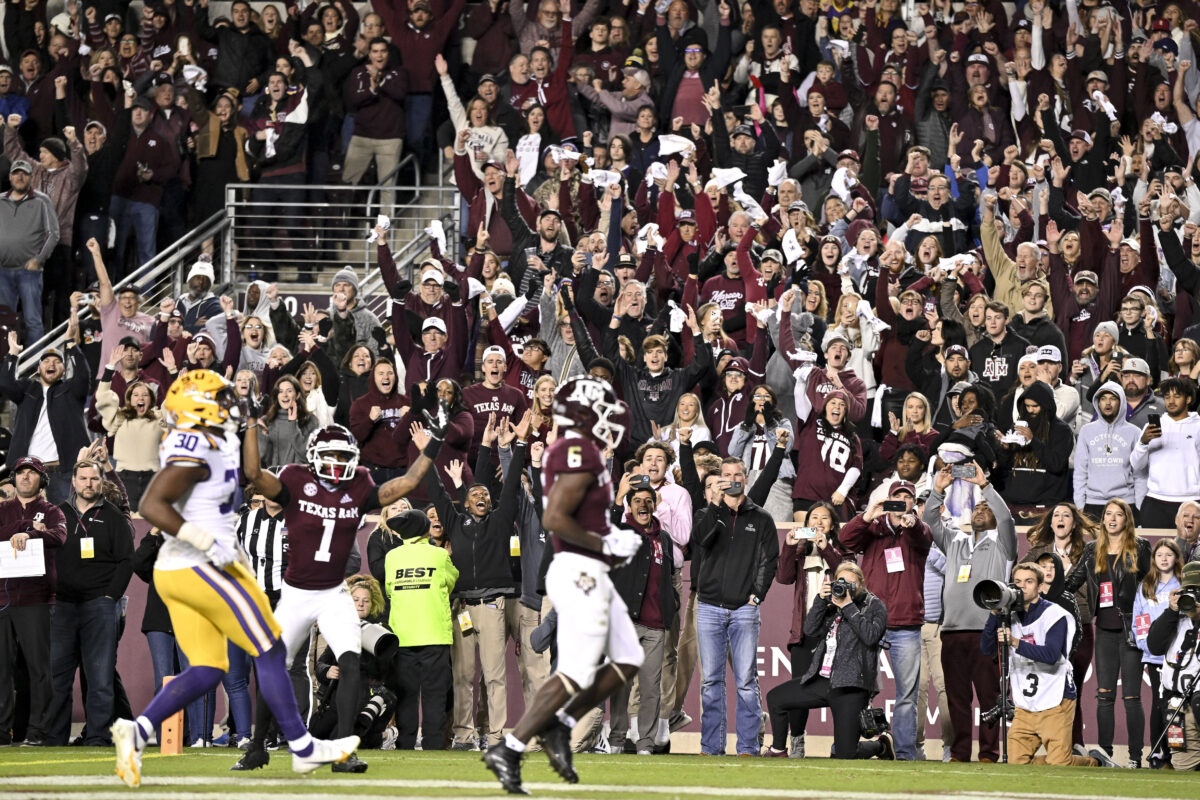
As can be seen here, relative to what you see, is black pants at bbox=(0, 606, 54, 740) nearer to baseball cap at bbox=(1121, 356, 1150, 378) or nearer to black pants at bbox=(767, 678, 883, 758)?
black pants at bbox=(767, 678, 883, 758)

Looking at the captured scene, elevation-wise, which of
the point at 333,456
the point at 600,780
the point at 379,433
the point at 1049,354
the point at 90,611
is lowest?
the point at 600,780

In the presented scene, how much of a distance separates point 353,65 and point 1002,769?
1197 centimetres

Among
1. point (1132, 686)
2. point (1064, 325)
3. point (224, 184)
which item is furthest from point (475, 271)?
point (1132, 686)

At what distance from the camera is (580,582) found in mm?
8102

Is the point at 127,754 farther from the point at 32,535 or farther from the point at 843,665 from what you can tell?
the point at 843,665

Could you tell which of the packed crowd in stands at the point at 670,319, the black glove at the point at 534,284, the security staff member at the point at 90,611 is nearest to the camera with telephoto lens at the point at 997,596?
the packed crowd in stands at the point at 670,319

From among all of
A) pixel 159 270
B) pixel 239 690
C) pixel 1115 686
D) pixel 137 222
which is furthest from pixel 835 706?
pixel 137 222

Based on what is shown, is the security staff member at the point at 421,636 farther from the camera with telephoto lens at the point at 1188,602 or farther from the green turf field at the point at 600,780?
the camera with telephoto lens at the point at 1188,602

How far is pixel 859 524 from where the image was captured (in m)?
12.5

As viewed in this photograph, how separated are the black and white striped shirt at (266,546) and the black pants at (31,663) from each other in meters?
1.65

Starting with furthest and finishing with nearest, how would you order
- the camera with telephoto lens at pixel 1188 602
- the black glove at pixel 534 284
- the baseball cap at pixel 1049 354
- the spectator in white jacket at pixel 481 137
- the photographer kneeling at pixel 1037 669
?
the spectator in white jacket at pixel 481 137, the black glove at pixel 534 284, the baseball cap at pixel 1049 354, the photographer kneeling at pixel 1037 669, the camera with telephoto lens at pixel 1188 602

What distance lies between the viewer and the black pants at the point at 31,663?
12.9 metres

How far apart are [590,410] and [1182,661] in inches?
211

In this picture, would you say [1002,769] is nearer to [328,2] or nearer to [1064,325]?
[1064,325]
